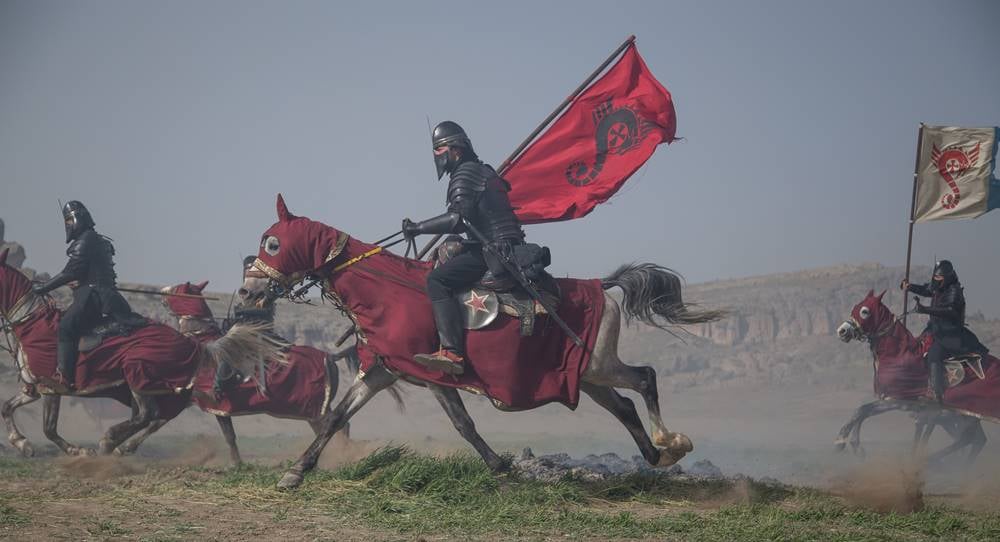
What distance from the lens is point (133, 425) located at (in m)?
→ 14.2

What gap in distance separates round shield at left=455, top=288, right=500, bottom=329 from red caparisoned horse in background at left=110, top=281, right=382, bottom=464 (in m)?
5.59

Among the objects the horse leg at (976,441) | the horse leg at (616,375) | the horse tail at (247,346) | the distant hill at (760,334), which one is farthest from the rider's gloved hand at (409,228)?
the distant hill at (760,334)

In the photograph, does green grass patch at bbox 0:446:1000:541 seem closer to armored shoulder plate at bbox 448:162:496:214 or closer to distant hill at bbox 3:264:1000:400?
armored shoulder plate at bbox 448:162:496:214

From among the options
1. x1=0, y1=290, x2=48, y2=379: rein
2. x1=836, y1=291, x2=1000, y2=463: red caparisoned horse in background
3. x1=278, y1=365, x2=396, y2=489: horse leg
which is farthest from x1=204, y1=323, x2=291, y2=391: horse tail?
x1=836, y1=291, x2=1000, y2=463: red caparisoned horse in background

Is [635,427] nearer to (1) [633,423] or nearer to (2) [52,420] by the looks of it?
(1) [633,423]

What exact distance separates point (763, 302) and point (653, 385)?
131 ft

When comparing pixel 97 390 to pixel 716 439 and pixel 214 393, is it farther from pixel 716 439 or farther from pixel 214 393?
pixel 716 439

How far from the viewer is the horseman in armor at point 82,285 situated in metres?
14.0

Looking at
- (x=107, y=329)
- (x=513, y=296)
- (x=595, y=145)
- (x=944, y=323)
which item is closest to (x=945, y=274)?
(x=944, y=323)

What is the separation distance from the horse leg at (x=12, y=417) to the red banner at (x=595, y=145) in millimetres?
7879

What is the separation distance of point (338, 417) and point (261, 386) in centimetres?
566

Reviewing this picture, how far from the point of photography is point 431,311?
979 centimetres

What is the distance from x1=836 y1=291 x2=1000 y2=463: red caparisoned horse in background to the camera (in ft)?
50.5

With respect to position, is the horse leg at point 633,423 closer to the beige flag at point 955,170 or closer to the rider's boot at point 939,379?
the rider's boot at point 939,379
